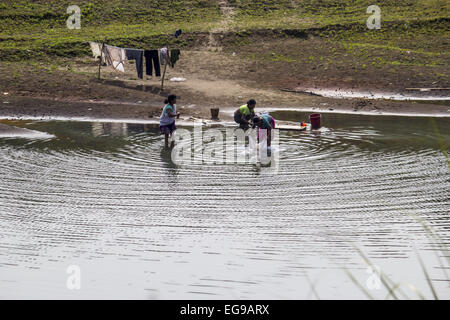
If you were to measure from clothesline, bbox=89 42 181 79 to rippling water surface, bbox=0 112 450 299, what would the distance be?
848cm

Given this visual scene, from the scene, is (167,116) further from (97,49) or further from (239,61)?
(239,61)

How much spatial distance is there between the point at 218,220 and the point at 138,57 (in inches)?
602

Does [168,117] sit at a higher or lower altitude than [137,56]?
lower

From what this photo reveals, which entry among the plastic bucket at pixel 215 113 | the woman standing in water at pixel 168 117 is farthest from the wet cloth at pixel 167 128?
the plastic bucket at pixel 215 113

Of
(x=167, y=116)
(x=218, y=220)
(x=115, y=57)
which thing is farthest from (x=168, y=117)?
(x=115, y=57)

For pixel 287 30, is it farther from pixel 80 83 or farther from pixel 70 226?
pixel 70 226

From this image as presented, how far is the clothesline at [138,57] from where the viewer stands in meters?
23.8

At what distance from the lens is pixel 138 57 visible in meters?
24.0

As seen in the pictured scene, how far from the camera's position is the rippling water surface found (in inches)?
293

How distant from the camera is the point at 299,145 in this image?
1558 centimetres

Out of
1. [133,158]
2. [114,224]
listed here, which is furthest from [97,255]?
[133,158]

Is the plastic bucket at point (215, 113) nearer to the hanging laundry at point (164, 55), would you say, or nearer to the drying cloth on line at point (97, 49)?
the hanging laundry at point (164, 55)

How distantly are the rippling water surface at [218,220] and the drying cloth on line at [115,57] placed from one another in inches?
356

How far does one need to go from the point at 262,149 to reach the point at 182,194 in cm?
431
